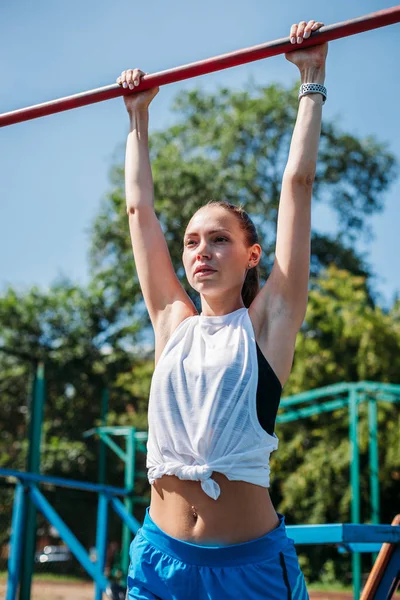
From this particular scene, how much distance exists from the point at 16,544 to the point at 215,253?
404cm

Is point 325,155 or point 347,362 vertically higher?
point 325,155

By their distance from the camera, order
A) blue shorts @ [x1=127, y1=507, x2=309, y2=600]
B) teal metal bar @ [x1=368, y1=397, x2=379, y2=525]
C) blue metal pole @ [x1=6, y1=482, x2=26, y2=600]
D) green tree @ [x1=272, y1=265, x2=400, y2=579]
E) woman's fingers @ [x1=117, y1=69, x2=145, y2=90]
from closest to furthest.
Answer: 1. blue shorts @ [x1=127, y1=507, x2=309, y2=600]
2. woman's fingers @ [x1=117, y1=69, x2=145, y2=90]
3. blue metal pole @ [x1=6, y1=482, x2=26, y2=600]
4. teal metal bar @ [x1=368, y1=397, x2=379, y2=525]
5. green tree @ [x1=272, y1=265, x2=400, y2=579]

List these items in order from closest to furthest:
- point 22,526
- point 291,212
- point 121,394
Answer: point 291,212 < point 22,526 < point 121,394

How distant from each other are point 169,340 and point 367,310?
31.6ft

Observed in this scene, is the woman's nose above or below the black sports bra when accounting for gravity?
above

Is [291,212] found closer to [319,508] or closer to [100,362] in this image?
[319,508]

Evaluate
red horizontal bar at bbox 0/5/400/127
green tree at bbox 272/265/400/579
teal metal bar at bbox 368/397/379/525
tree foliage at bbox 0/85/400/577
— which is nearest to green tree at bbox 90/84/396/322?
tree foliage at bbox 0/85/400/577

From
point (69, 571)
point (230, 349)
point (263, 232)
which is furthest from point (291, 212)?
point (263, 232)

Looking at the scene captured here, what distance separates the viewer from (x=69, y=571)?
1114cm

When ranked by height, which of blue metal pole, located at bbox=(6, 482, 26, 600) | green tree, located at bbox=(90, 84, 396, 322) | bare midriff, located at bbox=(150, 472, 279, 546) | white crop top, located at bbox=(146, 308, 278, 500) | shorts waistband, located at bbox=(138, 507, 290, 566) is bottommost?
blue metal pole, located at bbox=(6, 482, 26, 600)

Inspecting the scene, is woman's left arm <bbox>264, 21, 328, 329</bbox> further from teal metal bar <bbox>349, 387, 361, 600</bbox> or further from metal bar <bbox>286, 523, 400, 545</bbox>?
teal metal bar <bbox>349, 387, 361, 600</bbox>

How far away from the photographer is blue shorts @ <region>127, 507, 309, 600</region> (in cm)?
156

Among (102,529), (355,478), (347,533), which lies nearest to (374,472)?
(355,478)

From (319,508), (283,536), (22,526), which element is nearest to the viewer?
(283,536)
